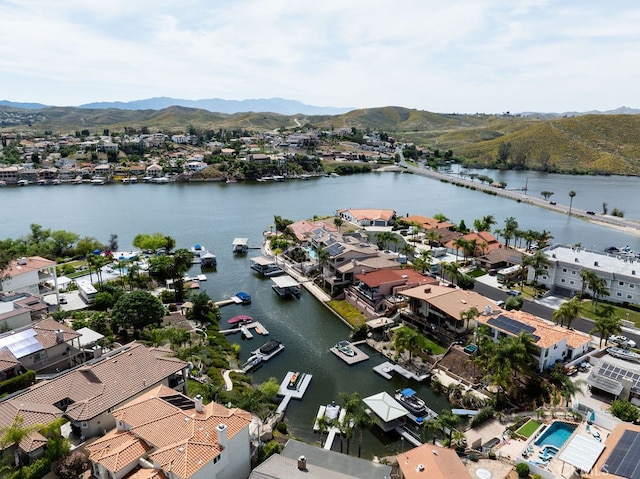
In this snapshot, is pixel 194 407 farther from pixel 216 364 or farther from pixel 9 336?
pixel 9 336

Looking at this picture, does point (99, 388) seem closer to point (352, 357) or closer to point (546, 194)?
point (352, 357)

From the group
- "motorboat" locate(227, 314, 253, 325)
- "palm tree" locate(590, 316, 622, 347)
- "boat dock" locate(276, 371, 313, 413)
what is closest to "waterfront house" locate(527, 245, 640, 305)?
"palm tree" locate(590, 316, 622, 347)

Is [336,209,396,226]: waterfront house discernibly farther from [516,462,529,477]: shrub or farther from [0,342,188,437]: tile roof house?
[516,462,529,477]: shrub

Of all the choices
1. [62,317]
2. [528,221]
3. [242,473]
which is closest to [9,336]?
[62,317]

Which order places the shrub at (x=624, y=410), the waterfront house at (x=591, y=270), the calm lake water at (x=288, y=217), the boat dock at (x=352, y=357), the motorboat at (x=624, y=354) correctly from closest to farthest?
the shrub at (x=624, y=410) < the motorboat at (x=624, y=354) < the calm lake water at (x=288, y=217) < the boat dock at (x=352, y=357) < the waterfront house at (x=591, y=270)

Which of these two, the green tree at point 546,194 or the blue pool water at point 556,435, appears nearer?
the blue pool water at point 556,435

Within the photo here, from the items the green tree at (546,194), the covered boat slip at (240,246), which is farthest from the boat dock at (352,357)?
the green tree at (546,194)

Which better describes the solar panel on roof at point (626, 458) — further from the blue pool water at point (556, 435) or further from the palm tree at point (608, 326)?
the palm tree at point (608, 326)
